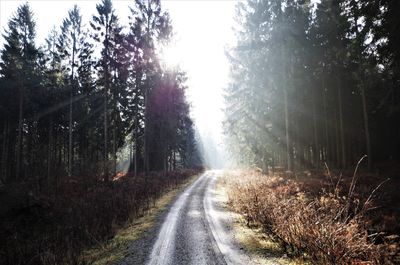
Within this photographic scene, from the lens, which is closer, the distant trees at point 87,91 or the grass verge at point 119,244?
the grass verge at point 119,244

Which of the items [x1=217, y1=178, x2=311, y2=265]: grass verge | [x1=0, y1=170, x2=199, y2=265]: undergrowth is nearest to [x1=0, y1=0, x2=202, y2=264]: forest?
[x1=0, y1=170, x2=199, y2=265]: undergrowth

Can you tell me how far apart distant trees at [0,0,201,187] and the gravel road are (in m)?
13.4

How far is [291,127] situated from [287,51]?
45.0 feet

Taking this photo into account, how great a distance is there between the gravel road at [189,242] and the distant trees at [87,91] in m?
13.4

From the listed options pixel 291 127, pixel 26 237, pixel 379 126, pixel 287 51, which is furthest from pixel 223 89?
pixel 26 237

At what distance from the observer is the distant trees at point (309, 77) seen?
23.3 m

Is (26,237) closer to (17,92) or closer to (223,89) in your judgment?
(17,92)

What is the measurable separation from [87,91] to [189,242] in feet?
101

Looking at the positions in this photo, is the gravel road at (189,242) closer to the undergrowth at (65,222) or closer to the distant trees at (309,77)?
the undergrowth at (65,222)

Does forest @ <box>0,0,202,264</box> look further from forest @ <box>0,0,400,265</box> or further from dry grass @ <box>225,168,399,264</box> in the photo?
dry grass @ <box>225,168,399,264</box>

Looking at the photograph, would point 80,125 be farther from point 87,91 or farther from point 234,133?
point 234,133

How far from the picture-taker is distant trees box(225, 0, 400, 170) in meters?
23.3

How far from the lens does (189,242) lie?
398 inches

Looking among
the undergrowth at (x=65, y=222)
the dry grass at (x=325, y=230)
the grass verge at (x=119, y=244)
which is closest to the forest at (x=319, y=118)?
the dry grass at (x=325, y=230)
